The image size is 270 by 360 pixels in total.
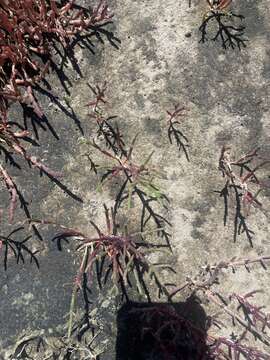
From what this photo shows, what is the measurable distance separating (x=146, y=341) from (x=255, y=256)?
1.94 ft

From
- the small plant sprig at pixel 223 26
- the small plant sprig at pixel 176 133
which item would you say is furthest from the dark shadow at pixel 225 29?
the small plant sprig at pixel 176 133

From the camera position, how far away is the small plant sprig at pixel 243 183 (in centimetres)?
221

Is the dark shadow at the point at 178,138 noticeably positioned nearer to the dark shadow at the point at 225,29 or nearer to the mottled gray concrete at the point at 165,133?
the mottled gray concrete at the point at 165,133

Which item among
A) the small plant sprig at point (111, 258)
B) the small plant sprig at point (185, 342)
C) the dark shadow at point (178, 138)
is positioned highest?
the dark shadow at point (178, 138)

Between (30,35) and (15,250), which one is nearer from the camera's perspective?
(15,250)

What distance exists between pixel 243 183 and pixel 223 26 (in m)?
0.76

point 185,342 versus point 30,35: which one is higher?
point 30,35

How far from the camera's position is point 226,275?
217 centimetres

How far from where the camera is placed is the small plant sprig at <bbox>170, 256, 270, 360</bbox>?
210 centimetres

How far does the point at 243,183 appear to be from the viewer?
222 cm

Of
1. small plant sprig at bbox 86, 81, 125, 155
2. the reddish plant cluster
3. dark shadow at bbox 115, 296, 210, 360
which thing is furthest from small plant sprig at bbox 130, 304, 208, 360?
the reddish plant cluster

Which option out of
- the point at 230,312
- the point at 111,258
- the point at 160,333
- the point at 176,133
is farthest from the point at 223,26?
the point at 160,333

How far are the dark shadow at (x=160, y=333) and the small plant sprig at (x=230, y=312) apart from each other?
6 cm

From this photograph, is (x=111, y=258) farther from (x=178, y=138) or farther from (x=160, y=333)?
(x=178, y=138)
